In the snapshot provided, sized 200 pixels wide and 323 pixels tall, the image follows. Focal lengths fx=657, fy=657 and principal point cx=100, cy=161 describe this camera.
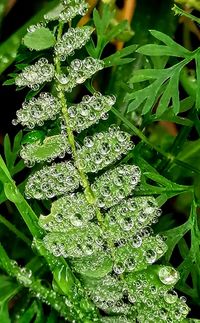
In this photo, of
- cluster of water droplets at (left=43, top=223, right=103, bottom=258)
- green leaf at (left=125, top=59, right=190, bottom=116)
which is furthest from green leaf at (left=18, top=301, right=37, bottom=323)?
green leaf at (left=125, top=59, right=190, bottom=116)

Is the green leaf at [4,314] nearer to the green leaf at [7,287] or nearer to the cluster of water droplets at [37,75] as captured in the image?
the green leaf at [7,287]

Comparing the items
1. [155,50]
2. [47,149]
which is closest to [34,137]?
[47,149]

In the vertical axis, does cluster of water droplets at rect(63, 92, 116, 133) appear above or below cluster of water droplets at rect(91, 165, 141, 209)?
above

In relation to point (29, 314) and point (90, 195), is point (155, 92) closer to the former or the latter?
point (90, 195)

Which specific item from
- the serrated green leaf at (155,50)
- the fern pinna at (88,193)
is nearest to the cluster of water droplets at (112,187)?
the fern pinna at (88,193)

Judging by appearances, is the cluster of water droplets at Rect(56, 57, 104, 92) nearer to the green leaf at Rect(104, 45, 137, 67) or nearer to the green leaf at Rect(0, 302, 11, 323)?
the green leaf at Rect(104, 45, 137, 67)

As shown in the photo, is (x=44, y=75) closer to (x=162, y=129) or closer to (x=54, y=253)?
(x=54, y=253)
